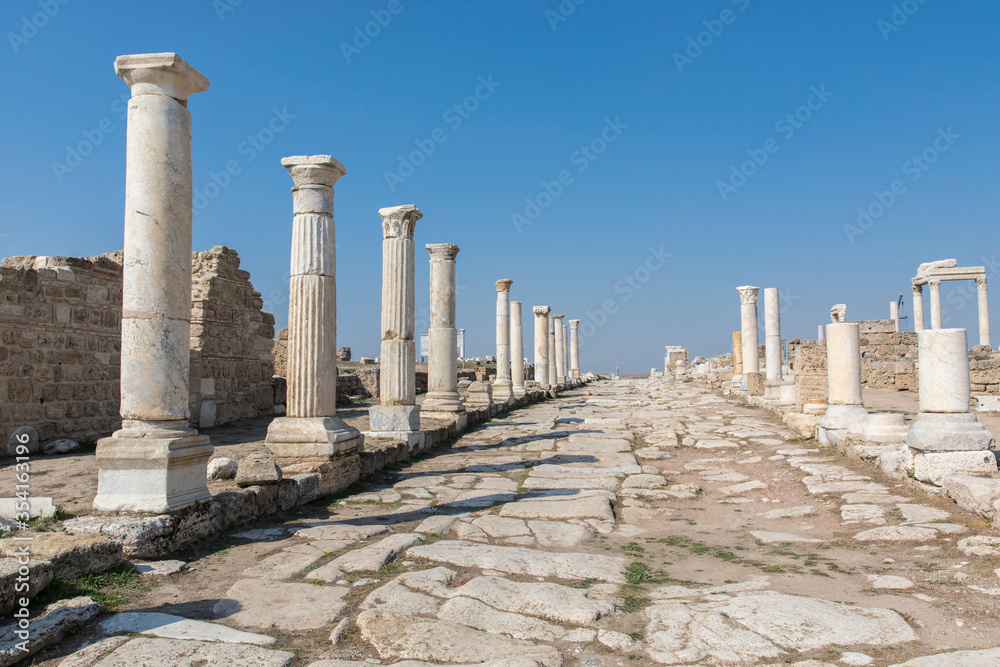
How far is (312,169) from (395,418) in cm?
390

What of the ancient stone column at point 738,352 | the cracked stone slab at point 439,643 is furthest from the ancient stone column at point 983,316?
the cracked stone slab at point 439,643

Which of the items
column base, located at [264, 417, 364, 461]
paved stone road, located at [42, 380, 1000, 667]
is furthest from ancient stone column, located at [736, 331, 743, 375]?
column base, located at [264, 417, 364, 461]

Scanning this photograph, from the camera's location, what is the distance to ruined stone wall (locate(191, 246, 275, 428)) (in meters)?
12.1

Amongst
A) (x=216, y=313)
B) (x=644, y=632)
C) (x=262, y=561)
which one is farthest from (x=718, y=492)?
(x=216, y=313)

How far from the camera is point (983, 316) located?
95.2 feet

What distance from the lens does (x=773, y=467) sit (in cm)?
841

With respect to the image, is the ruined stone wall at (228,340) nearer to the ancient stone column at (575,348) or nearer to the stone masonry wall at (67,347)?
the stone masonry wall at (67,347)

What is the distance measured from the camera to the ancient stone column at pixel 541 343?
84.7 feet

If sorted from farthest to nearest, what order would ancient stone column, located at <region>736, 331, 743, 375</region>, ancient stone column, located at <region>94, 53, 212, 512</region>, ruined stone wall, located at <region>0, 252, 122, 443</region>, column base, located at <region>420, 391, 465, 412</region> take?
ancient stone column, located at <region>736, 331, 743, 375</region> < column base, located at <region>420, 391, 465, 412</region> < ruined stone wall, located at <region>0, 252, 122, 443</region> < ancient stone column, located at <region>94, 53, 212, 512</region>

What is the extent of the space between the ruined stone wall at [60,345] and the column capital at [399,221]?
420cm

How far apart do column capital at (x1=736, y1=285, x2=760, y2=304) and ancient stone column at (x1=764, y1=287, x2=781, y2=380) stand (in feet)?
3.49

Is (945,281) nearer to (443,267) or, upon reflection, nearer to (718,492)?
(443,267)

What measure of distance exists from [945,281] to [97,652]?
3065cm

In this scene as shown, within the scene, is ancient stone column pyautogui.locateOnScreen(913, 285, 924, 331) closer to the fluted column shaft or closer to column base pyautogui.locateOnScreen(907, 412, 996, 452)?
the fluted column shaft
